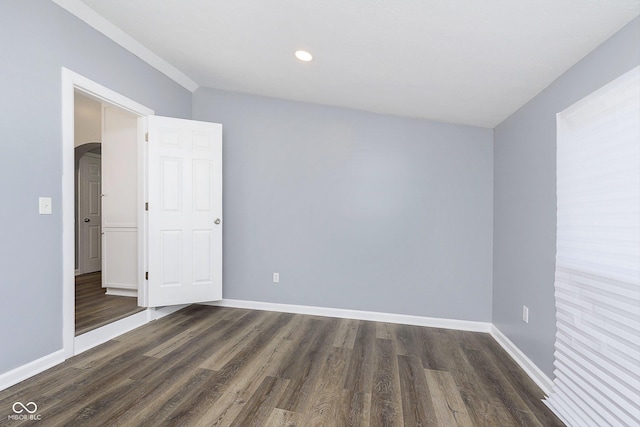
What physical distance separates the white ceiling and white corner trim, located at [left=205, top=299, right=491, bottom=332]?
214cm

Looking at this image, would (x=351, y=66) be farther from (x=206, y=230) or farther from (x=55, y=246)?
(x=55, y=246)

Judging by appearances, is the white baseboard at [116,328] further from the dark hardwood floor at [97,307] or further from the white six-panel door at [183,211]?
the white six-panel door at [183,211]

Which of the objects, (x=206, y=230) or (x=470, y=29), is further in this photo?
(x=206, y=230)

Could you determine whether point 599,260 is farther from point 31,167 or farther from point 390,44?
point 31,167

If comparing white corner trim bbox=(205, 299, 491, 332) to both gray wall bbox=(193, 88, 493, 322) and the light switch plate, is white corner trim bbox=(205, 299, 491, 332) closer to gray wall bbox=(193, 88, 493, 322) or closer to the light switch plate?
gray wall bbox=(193, 88, 493, 322)

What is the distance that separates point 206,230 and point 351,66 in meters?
2.33

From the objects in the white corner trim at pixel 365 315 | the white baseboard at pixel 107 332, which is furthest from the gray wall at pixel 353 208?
the white baseboard at pixel 107 332

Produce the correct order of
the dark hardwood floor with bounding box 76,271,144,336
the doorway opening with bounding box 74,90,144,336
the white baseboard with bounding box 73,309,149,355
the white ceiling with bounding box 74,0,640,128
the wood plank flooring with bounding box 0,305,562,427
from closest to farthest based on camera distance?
1. the white ceiling with bounding box 74,0,640,128
2. the wood plank flooring with bounding box 0,305,562,427
3. the white baseboard with bounding box 73,309,149,355
4. the dark hardwood floor with bounding box 76,271,144,336
5. the doorway opening with bounding box 74,90,144,336

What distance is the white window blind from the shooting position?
4.32 feet

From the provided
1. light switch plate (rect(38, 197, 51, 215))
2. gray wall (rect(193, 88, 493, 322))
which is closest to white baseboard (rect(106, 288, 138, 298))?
gray wall (rect(193, 88, 493, 322))

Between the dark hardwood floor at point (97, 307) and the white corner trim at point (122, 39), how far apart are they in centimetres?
259

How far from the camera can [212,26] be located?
7.13 feet

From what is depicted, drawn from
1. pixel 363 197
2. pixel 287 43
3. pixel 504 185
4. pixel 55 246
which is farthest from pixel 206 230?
pixel 504 185

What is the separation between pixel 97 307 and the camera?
2.99m
